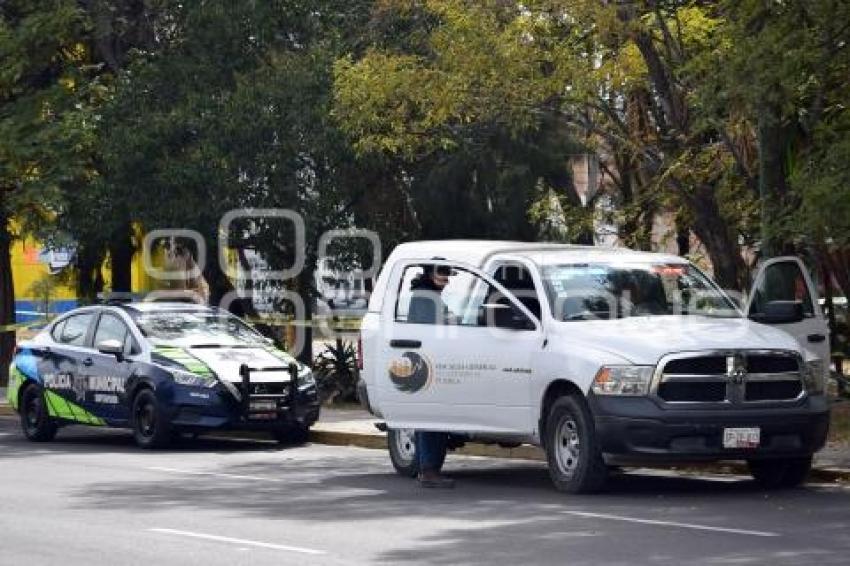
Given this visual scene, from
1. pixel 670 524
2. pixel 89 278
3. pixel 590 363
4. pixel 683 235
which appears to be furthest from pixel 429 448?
pixel 89 278

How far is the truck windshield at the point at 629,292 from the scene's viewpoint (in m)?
15.4

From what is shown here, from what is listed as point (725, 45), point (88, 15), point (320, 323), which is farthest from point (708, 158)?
point (88, 15)

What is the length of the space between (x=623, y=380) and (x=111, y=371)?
8.41m

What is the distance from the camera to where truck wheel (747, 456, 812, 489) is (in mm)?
15047

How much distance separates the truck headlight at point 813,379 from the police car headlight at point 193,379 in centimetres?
760

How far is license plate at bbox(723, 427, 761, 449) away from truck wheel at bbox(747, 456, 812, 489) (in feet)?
2.78

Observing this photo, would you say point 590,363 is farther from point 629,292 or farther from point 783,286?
point 783,286

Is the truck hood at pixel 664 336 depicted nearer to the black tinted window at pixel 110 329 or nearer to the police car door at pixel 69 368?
the black tinted window at pixel 110 329

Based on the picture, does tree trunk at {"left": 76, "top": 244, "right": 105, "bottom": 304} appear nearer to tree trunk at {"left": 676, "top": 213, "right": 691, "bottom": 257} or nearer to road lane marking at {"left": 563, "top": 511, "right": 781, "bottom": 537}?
tree trunk at {"left": 676, "top": 213, "right": 691, "bottom": 257}

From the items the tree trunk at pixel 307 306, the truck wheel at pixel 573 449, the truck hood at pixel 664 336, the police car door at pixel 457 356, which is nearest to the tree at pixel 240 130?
the tree trunk at pixel 307 306

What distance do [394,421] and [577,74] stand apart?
6295 millimetres

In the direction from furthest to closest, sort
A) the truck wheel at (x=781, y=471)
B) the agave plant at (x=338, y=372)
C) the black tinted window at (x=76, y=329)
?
the agave plant at (x=338, y=372)
the black tinted window at (x=76, y=329)
the truck wheel at (x=781, y=471)

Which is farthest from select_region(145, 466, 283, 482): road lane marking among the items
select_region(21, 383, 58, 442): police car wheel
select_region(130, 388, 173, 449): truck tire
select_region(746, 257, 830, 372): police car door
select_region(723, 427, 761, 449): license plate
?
select_region(746, 257, 830, 372): police car door

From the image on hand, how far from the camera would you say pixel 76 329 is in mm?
22031
